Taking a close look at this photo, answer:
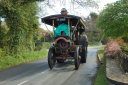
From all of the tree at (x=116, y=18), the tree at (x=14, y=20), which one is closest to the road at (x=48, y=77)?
the tree at (x=14, y=20)

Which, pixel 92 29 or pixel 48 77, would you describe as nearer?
pixel 48 77

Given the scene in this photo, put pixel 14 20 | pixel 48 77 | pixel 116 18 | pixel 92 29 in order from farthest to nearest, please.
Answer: pixel 92 29 < pixel 116 18 < pixel 14 20 < pixel 48 77

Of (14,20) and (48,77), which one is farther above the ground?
(14,20)

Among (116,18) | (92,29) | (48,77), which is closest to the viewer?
(48,77)

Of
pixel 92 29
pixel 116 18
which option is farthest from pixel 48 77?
pixel 92 29

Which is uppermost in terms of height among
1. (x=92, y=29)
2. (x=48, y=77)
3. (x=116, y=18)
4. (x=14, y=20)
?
(x=92, y=29)

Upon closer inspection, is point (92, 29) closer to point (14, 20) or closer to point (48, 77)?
point (14, 20)

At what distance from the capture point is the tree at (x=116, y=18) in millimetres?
14305

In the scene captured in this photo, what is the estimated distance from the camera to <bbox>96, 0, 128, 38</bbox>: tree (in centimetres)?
1430

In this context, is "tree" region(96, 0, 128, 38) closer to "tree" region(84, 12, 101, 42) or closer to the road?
the road

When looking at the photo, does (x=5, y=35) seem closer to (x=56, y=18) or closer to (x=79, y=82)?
(x=56, y=18)

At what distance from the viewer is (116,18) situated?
14.7m

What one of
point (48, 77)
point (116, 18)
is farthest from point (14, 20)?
point (116, 18)

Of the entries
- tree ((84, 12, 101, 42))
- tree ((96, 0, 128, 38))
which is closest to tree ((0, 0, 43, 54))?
tree ((96, 0, 128, 38))
